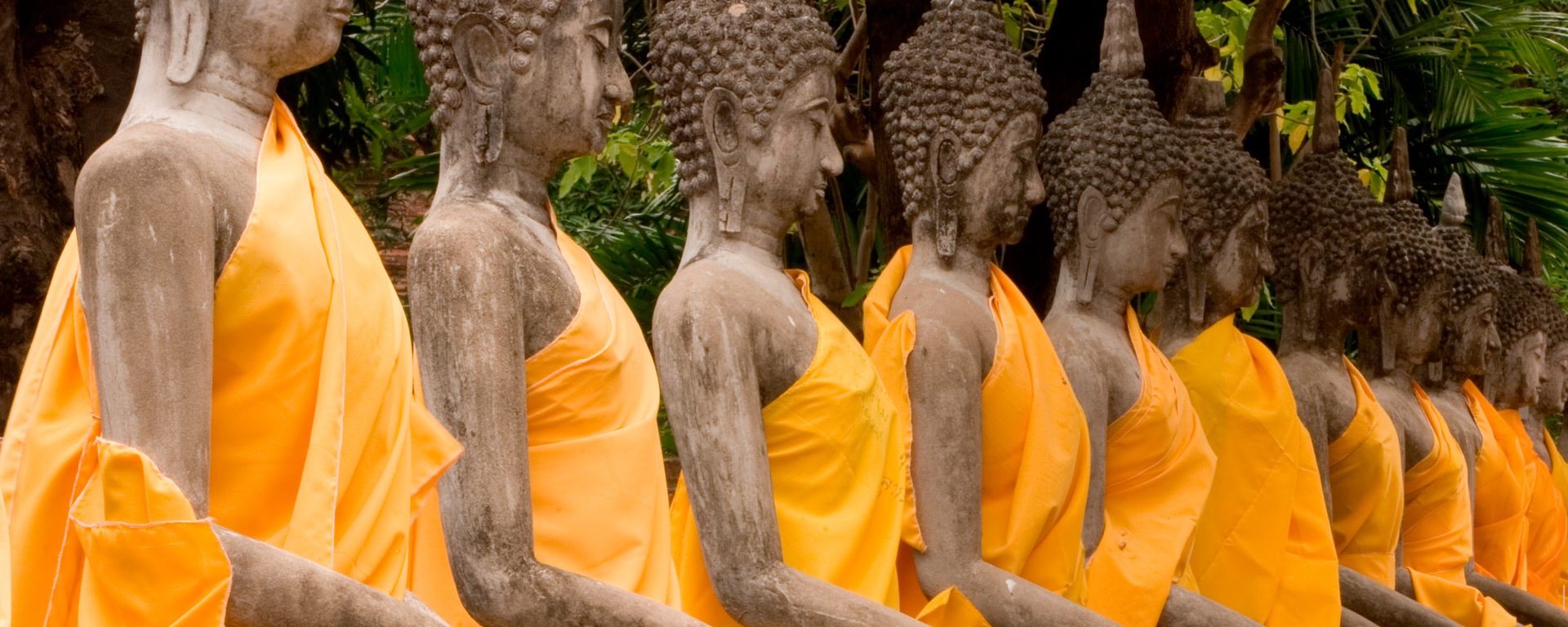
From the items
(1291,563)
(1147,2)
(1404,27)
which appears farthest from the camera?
(1404,27)

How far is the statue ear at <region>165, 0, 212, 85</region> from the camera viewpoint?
2.47 m

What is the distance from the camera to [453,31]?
10.1 feet

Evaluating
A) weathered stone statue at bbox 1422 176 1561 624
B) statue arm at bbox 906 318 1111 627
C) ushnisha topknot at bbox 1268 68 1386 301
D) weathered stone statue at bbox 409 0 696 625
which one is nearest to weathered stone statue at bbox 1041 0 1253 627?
statue arm at bbox 906 318 1111 627

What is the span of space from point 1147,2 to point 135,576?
3826 millimetres

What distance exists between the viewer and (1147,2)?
541 centimetres

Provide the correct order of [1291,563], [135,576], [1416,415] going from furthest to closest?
[1416,415], [1291,563], [135,576]

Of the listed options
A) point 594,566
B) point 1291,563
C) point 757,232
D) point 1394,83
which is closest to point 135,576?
point 594,566

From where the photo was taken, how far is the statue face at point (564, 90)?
3049 millimetres

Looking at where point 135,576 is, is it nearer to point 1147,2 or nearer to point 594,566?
point 594,566

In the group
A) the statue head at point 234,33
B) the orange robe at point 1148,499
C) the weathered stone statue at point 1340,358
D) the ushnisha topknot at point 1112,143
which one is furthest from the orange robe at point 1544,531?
the statue head at point 234,33

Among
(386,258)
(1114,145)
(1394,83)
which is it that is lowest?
(386,258)

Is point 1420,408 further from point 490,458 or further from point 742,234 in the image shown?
point 490,458

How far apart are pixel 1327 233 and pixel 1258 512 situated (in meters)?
1.24

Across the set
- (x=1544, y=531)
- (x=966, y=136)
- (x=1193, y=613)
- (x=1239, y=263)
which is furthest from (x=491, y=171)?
(x=1544, y=531)
